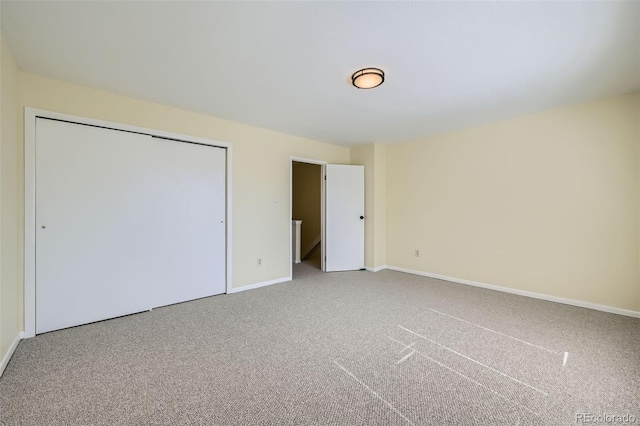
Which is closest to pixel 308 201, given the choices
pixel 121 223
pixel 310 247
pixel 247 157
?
pixel 310 247

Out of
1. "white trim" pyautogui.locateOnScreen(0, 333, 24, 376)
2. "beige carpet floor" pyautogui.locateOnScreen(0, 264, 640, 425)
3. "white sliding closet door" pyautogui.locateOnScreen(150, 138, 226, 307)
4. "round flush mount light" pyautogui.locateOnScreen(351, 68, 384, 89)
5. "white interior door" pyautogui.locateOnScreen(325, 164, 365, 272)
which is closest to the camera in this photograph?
"beige carpet floor" pyautogui.locateOnScreen(0, 264, 640, 425)

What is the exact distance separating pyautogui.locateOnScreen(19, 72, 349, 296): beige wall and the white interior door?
48 cm

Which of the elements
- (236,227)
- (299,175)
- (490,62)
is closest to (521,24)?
(490,62)

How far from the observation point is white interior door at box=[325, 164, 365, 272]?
4.68m

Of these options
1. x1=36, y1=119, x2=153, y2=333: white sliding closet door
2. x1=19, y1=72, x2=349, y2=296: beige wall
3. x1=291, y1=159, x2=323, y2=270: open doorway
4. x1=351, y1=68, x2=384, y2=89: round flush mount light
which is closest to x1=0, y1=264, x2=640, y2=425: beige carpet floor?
x1=36, y1=119, x2=153, y2=333: white sliding closet door

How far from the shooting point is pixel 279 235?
404 cm

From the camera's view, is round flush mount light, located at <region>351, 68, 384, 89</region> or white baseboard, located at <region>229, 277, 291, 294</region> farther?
white baseboard, located at <region>229, 277, 291, 294</region>

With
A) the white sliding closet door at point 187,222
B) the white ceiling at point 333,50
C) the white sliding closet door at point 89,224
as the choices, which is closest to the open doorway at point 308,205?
the white sliding closet door at point 187,222

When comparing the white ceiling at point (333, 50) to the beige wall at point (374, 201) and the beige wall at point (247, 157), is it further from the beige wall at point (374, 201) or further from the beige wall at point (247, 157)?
the beige wall at point (374, 201)

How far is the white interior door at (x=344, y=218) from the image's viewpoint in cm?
468

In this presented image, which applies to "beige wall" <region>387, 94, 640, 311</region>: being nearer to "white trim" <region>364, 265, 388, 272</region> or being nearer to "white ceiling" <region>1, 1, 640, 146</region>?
"white ceiling" <region>1, 1, 640, 146</region>

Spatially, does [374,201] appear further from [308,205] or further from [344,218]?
[308,205]

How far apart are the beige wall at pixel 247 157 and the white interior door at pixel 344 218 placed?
19.0 inches

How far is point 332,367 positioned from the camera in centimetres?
182
